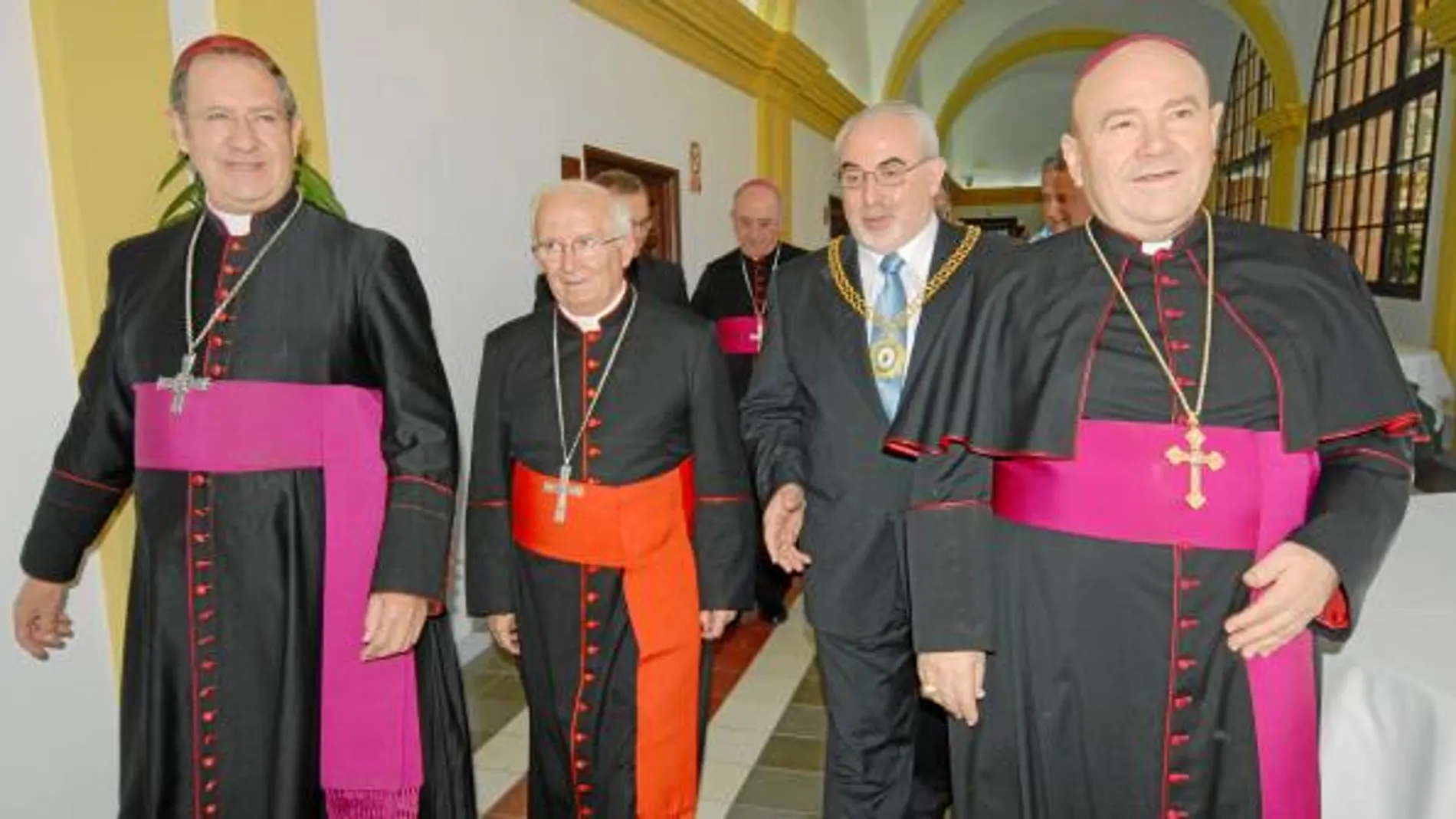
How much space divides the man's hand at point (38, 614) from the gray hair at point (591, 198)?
1284 mm

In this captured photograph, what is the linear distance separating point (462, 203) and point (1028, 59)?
1990 cm

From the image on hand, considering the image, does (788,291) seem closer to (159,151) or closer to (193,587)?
(193,587)

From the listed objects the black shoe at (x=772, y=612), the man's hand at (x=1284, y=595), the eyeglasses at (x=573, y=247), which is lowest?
the black shoe at (x=772, y=612)

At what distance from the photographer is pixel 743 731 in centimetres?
362

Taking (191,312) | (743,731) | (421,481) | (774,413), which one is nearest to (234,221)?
(191,312)

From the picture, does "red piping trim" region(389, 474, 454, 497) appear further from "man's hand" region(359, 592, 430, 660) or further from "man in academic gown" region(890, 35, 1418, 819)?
"man in academic gown" region(890, 35, 1418, 819)

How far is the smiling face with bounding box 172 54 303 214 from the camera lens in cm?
181

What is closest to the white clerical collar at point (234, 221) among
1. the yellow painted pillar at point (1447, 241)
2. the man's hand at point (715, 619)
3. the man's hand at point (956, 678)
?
the man's hand at point (715, 619)

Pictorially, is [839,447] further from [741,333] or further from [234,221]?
[741,333]

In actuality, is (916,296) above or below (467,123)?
below

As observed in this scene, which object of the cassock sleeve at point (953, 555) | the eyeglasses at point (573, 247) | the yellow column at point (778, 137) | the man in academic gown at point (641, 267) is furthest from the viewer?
the yellow column at point (778, 137)

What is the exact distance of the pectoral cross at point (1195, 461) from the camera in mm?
1582

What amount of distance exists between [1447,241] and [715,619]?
7756 mm

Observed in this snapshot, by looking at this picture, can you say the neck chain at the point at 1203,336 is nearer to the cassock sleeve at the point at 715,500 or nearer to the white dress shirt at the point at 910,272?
the white dress shirt at the point at 910,272
